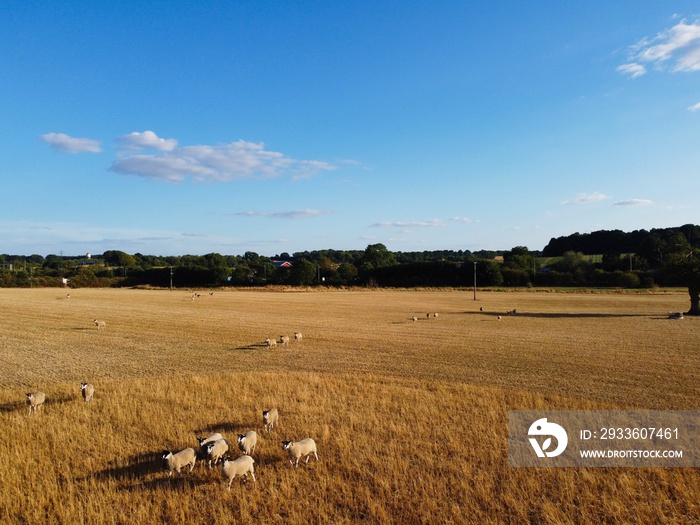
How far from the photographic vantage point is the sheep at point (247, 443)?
9.04m

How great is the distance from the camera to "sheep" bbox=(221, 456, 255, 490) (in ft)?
26.8

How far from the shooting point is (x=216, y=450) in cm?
891

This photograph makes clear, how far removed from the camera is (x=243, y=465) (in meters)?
8.41

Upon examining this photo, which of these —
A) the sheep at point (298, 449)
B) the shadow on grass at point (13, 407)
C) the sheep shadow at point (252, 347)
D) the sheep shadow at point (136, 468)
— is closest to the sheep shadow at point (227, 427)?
the sheep shadow at point (136, 468)

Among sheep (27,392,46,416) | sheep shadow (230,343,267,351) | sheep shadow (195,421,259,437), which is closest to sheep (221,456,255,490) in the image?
sheep shadow (195,421,259,437)

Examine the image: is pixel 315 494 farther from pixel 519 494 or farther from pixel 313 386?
pixel 313 386

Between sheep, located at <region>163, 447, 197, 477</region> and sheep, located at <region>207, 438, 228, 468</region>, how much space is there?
1.20 feet

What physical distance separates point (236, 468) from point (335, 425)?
384 centimetres

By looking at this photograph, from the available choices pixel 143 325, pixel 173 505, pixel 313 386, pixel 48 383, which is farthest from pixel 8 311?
pixel 173 505

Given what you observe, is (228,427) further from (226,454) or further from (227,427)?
(226,454)

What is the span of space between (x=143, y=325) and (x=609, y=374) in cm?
3472

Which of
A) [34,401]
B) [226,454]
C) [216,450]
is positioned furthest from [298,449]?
[34,401]

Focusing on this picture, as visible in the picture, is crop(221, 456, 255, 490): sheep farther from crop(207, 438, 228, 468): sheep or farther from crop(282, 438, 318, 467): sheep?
crop(282, 438, 318, 467): sheep

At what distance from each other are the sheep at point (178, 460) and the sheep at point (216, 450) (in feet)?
1.20
